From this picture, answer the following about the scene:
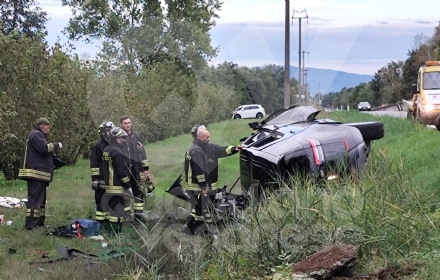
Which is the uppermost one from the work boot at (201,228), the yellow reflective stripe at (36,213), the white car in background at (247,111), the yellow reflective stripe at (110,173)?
the white car in background at (247,111)

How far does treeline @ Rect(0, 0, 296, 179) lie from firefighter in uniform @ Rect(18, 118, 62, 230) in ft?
6.01

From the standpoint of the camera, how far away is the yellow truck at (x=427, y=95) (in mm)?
18547

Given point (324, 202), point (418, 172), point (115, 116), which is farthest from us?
point (115, 116)

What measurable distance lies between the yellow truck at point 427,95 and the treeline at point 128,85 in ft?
22.8

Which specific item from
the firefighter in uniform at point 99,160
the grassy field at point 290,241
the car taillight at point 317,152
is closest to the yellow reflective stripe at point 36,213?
the firefighter in uniform at point 99,160

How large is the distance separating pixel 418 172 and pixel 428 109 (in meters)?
9.59

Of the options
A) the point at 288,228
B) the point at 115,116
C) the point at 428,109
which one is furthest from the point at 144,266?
the point at 428,109

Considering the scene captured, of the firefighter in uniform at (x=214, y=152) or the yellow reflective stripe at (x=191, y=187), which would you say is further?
the firefighter in uniform at (x=214, y=152)

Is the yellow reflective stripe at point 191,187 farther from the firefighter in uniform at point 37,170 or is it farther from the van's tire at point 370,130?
the van's tire at point 370,130

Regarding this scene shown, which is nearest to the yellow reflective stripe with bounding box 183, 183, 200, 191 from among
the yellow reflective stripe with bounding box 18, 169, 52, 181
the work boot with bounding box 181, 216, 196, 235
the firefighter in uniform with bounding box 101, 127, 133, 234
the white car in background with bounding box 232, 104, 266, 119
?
the work boot with bounding box 181, 216, 196, 235

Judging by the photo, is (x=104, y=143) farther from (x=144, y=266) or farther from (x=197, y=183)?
(x=144, y=266)

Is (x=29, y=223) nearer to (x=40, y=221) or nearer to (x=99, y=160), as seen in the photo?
(x=40, y=221)

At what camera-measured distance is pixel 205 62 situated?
422 inches

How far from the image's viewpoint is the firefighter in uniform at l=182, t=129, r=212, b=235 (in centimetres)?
789
